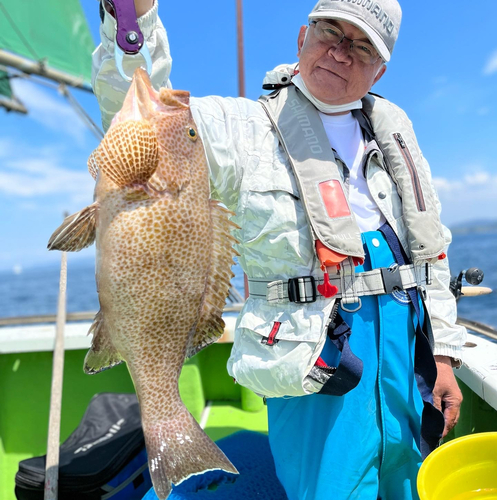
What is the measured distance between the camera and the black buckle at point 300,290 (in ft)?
6.24

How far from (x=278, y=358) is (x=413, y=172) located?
114 centimetres

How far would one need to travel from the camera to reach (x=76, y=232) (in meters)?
1.46

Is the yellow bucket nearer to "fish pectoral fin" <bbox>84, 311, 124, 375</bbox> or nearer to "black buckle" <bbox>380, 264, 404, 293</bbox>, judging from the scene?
"black buckle" <bbox>380, 264, 404, 293</bbox>

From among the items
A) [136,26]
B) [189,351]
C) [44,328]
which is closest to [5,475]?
[44,328]

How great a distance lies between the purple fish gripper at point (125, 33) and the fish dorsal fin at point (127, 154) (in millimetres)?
208

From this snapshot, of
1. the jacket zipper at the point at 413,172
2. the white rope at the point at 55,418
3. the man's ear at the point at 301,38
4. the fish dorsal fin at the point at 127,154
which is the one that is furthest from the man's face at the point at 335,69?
the white rope at the point at 55,418

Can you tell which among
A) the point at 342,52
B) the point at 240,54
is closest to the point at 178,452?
the point at 342,52

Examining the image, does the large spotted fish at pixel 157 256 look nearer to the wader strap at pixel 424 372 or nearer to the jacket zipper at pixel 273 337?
A: the jacket zipper at pixel 273 337

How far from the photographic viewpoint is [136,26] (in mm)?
1546

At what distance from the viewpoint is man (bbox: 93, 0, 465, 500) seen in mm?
1892

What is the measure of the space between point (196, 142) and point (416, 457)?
176 centimetres

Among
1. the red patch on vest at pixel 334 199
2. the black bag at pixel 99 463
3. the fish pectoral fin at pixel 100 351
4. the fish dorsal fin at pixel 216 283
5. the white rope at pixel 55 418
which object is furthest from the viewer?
the black bag at pixel 99 463

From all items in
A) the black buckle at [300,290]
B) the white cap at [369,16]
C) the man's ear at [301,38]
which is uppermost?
the man's ear at [301,38]

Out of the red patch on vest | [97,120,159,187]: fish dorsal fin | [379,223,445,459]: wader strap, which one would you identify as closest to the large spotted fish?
[97,120,159,187]: fish dorsal fin
